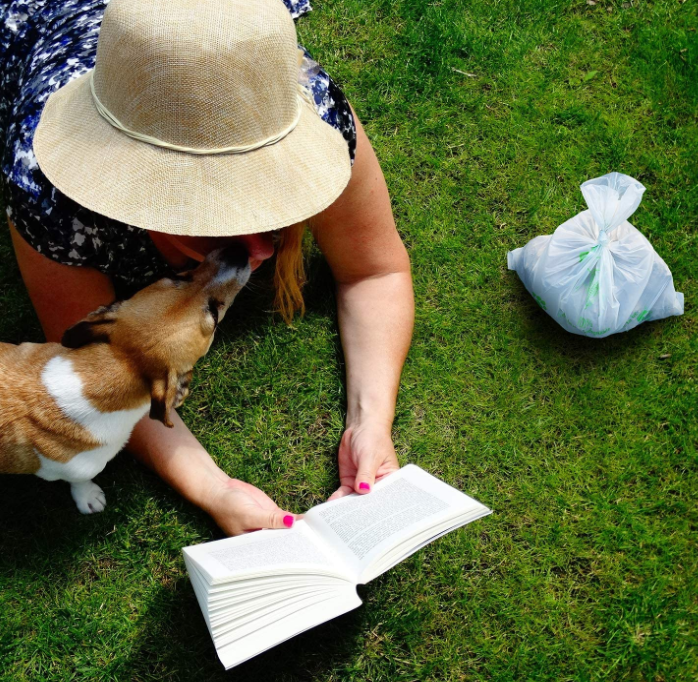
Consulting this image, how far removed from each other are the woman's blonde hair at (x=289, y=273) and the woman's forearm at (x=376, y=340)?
0.27 metres

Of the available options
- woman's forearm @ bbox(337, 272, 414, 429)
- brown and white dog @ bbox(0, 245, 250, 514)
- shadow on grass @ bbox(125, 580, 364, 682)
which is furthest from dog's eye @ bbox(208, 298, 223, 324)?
shadow on grass @ bbox(125, 580, 364, 682)

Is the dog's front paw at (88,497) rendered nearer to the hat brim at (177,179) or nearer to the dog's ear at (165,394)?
the dog's ear at (165,394)

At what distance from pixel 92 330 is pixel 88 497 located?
111 centimetres

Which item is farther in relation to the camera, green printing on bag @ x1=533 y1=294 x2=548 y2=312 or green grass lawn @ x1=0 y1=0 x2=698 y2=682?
green printing on bag @ x1=533 y1=294 x2=548 y2=312

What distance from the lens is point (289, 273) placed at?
136 inches

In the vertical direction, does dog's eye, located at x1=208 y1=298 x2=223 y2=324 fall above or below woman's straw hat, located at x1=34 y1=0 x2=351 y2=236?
below

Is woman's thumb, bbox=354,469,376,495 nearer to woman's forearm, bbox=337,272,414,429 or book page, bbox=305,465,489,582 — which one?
book page, bbox=305,465,489,582

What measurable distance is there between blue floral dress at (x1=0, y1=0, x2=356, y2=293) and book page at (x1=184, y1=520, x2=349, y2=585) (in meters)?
1.19

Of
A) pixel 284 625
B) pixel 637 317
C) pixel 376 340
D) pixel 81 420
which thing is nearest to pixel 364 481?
pixel 284 625

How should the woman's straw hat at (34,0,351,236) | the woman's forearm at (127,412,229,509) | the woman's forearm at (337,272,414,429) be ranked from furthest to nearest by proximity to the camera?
the woman's forearm at (337,272,414,429) → the woman's forearm at (127,412,229,509) → the woman's straw hat at (34,0,351,236)

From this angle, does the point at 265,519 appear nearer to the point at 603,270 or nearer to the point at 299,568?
the point at 299,568

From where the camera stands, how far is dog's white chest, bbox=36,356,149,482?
270cm

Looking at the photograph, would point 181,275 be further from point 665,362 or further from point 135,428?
point 665,362

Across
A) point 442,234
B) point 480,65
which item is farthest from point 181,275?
point 480,65
